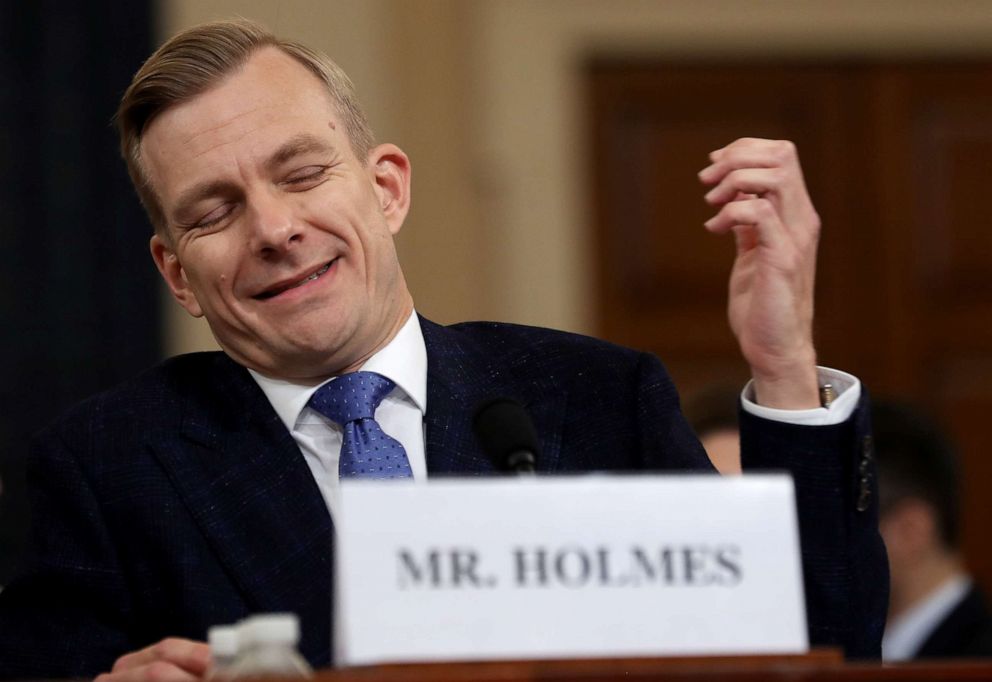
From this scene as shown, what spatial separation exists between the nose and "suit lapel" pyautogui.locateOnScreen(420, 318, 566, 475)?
0.28 meters

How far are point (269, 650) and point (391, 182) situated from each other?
3.83 feet

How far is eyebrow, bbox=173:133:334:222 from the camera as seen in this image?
2.22 m

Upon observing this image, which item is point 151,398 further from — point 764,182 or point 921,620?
point 921,620

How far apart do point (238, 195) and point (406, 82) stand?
3.13 m

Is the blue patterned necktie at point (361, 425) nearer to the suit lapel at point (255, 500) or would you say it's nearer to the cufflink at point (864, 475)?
the suit lapel at point (255, 500)

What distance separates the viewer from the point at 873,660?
2.07 m

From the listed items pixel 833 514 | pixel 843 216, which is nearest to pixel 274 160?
pixel 833 514

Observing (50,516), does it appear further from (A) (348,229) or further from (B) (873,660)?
(B) (873,660)

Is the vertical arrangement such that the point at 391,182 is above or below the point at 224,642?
above

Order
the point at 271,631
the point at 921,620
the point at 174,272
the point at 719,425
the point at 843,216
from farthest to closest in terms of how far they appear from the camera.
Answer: the point at 843,216
the point at 921,620
the point at 719,425
the point at 174,272
the point at 271,631

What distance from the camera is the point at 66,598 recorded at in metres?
2.15

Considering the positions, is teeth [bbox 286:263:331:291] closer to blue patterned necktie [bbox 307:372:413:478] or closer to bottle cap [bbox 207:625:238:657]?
blue patterned necktie [bbox 307:372:413:478]

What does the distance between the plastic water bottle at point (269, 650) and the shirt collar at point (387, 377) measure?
0.86 m

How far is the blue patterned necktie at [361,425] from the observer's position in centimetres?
216
